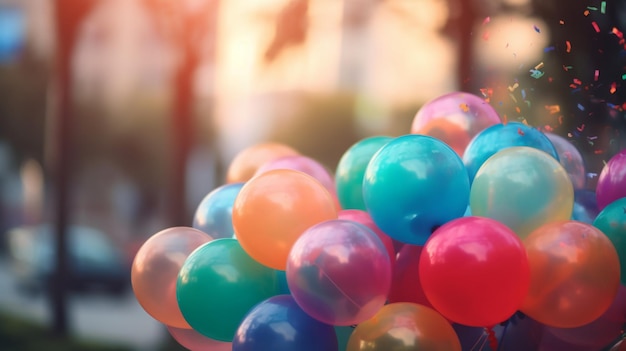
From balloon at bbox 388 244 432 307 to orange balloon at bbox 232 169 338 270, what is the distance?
1.21 feet

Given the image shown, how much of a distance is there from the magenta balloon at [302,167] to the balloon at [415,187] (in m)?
0.82

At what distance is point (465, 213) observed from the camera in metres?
3.19

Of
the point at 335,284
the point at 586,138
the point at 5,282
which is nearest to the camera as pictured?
the point at 335,284

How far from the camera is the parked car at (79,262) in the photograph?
50.0 feet

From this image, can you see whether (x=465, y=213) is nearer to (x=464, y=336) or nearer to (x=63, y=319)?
(x=464, y=336)

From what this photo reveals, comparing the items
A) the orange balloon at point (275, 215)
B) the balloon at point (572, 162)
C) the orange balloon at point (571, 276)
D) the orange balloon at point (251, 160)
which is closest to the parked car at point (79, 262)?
the orange balloon at point (251, 160)

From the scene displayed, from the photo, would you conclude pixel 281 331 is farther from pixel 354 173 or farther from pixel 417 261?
pixel 354 173

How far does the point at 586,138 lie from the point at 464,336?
113 cm

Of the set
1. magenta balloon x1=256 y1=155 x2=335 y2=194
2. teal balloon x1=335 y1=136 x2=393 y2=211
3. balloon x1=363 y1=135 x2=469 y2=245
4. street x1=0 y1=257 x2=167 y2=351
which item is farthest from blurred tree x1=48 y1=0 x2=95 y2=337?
balloon x1=363 y1=135 x2=469 y2=245

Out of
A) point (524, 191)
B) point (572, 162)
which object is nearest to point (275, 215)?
point (524, 191)

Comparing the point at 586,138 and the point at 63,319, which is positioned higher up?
the point at 586,138

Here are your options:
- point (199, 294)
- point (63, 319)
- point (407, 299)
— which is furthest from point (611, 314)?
point (63, 319)

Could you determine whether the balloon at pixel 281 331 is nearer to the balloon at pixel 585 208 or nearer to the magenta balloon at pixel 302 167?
the magenta balloon at pixel 302 167

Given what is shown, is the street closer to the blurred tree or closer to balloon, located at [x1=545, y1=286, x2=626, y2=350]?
the blurred tree
